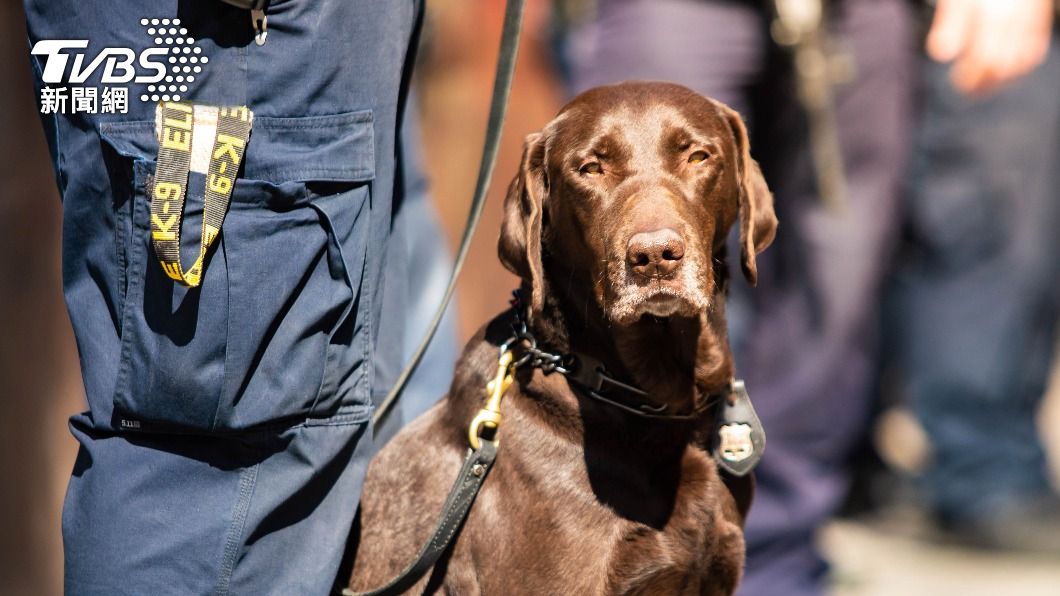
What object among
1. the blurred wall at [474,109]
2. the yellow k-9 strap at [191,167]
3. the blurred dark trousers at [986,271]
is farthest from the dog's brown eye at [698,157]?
the blurred dark trousers at [986,271]

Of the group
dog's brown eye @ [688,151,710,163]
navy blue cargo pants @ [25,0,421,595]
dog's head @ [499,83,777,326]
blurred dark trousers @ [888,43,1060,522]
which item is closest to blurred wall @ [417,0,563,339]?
blurred dark trousers @ [888,43,1060,522]

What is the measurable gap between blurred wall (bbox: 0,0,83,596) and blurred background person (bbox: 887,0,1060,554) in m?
3.61

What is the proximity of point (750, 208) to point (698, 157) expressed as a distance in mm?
179

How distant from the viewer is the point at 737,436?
2.89m

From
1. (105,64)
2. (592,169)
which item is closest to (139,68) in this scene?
(105,64)

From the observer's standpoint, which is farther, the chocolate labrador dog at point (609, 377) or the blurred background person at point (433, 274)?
the blurred background person at point (433, 274)

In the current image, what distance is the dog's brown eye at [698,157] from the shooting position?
2936 millimetres

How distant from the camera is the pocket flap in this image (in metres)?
2.48

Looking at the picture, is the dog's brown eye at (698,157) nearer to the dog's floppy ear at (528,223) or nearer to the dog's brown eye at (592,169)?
the dog's brown eye at (592,169)

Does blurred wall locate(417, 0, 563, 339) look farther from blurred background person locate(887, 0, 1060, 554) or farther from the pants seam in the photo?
the pants seam

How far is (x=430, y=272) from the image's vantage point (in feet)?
15.0

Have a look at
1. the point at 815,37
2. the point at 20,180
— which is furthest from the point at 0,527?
the point at 815,37

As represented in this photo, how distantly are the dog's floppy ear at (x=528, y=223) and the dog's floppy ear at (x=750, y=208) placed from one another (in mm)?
463

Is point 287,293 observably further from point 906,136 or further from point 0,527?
point 906,136
